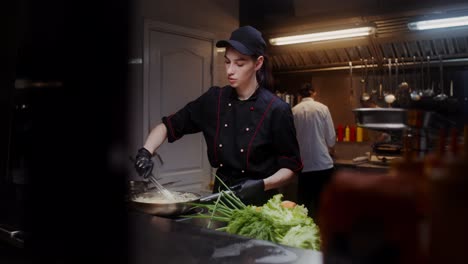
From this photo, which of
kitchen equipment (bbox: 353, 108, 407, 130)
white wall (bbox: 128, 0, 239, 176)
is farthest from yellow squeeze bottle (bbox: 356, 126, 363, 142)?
kitchen equipment (bbox: 353, 108, 407, 130)

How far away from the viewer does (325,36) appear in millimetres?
4172

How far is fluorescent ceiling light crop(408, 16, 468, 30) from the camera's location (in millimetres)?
3525

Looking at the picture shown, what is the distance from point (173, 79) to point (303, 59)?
1569 mm

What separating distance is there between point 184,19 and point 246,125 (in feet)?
7.20

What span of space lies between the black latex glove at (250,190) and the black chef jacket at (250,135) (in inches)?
14.5

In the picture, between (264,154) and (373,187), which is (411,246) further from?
(264,154)

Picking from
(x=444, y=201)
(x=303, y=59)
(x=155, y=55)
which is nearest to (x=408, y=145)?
(x=444, y=201)

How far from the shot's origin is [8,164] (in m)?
2.02

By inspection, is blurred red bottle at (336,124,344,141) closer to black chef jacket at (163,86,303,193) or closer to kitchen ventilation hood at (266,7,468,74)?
kitchen ventilation hood at (266,7,468,74)

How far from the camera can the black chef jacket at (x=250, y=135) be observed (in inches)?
78.2

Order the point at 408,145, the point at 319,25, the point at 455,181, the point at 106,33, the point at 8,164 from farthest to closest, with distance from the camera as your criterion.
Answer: the point at 319,25
the point at 8,164
the point at 106,33
the point at 408,145
the point at 455,181

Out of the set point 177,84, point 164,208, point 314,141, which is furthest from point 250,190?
point 177,84

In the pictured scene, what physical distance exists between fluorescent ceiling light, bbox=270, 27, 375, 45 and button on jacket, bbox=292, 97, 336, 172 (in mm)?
759

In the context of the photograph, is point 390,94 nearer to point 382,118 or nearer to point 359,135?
point 359,135
